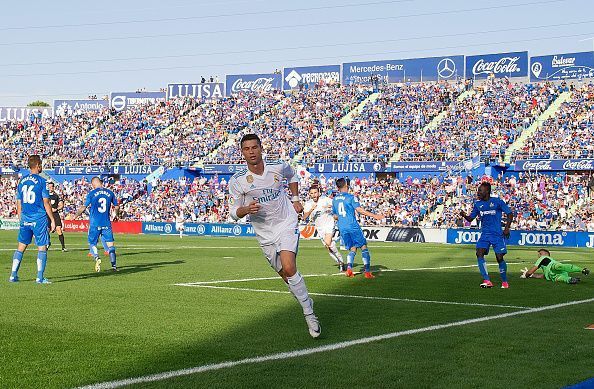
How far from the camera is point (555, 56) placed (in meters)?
58.3

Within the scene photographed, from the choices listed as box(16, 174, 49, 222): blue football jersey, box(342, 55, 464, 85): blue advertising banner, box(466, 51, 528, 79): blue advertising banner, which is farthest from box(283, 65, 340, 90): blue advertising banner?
box(16, 174, 49, 222): blue football jersey

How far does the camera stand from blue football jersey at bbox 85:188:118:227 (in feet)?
66.4

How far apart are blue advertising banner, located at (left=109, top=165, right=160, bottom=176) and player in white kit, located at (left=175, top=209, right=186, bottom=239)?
24.2 ft

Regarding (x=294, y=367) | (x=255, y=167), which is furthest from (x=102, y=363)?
(x=255, y=167)

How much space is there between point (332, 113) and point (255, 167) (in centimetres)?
5513

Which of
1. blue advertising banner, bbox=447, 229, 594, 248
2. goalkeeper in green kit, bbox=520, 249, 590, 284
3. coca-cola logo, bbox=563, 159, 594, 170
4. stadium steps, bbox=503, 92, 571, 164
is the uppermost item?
stadium steps, bbox=503, 92, 571, 164

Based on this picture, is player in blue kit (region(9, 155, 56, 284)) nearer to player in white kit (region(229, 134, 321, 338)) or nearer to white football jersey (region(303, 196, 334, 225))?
A: player in white kit (region(229, 134, 321, 338))

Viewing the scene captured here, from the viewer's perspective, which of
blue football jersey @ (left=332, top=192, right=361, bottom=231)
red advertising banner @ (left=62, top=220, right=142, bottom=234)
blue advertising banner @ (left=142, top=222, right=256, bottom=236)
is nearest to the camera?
blue football jersey @ (left=332, top=192, right=361, bottom=231)

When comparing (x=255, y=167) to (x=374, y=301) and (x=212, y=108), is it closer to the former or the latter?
(x=374, y=301)

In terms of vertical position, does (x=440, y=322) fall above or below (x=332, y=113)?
below

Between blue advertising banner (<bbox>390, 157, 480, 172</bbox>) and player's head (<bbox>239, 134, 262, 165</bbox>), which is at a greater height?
blue advertising banner (<bbox>390, 157, 480, 172</bbox>)

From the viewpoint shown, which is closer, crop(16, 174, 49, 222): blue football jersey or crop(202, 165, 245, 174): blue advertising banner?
crop(16, 174, 49, 222): blue football jersey

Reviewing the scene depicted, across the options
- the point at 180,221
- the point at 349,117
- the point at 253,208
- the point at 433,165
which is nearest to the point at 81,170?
the point at 180,221

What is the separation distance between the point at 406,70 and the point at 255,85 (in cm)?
1635
